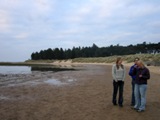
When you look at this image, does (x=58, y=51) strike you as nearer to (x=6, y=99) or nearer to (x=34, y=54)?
(x=34, y=54)

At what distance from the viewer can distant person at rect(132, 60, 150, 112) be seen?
9.21 metres

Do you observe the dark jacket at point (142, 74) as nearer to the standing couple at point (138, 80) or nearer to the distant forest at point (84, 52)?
the standing couple at point (138, 80)

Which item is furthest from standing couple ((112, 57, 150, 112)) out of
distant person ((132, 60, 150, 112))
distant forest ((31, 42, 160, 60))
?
distant forest ((31, 42, 160, 60))

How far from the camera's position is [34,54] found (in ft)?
518

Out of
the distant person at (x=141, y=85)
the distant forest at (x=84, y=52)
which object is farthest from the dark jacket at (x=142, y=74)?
the distant forest at (x=84, y=52)

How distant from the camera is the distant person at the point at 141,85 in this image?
9.21 metres

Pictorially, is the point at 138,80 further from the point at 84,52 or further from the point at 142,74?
the point at 84,52

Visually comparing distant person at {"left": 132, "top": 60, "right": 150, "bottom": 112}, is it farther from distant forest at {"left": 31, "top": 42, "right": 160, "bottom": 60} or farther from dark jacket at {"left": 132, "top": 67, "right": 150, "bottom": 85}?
distant forest at {"left": 31, "top": 42, "right": 160, "bottom": 60}

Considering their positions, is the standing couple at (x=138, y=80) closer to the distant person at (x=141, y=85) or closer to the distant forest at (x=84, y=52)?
the distant person at (x=141, y=85)

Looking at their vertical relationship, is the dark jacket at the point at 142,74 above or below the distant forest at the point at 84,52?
below

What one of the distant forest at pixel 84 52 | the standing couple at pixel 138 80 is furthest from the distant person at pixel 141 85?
the distant forest at pixel 84 52

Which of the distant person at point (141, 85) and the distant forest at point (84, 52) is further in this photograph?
the distant forest at point (84, 52)

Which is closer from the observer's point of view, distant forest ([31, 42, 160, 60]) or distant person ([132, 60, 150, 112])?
distant person ([132, 60, 150, 112])

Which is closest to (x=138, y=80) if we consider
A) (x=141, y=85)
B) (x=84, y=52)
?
(x=141, y=85)
